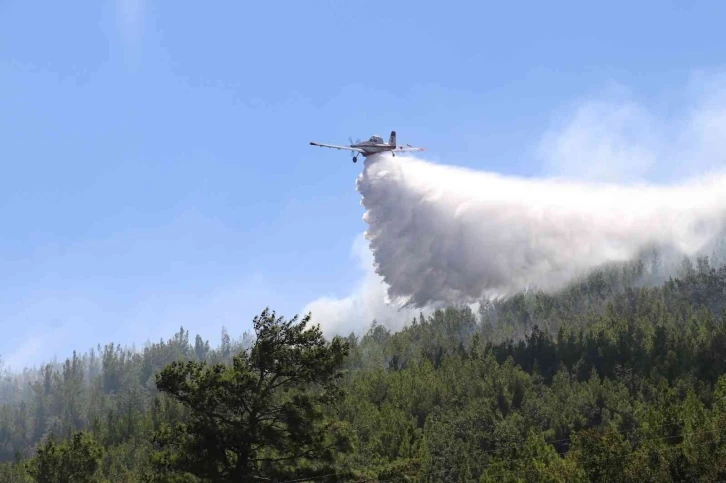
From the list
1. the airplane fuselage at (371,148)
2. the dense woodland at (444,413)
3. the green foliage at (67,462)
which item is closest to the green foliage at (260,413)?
the dense woodland at (444,413)

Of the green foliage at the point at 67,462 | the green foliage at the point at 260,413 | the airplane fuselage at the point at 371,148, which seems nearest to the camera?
the green foliage at the point at 260,413

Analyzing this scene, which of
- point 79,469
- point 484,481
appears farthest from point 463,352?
point 79,469

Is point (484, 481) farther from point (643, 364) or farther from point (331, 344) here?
point (643, 364)

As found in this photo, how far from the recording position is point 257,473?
3794cm

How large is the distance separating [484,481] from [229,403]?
3758cm

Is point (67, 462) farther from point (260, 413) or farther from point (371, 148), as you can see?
point (371, 148)

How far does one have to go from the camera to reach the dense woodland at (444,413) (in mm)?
38312

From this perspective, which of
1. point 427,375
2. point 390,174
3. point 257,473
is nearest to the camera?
point 257,473

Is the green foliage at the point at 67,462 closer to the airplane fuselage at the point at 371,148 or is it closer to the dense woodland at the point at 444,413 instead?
the dense woodland at the point at 444,413

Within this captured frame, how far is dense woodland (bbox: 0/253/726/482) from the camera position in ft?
126

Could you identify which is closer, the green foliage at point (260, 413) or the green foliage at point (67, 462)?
the green foliage at point (260, 413)

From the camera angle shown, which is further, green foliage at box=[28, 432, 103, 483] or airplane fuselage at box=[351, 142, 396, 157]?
airplane fuselage at box=[351, 142, 396, 157]

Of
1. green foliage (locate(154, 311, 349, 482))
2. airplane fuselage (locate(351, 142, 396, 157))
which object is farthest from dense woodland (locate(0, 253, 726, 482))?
airplane fuselage (locate(351, 142, 396, 157))

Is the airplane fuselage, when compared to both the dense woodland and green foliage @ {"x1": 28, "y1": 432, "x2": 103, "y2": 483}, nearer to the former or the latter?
the dense woodland
